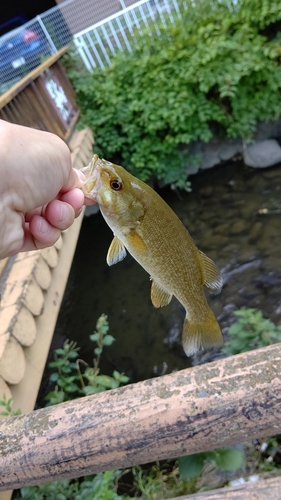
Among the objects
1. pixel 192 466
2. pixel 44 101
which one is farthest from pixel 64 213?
pixel 44 101

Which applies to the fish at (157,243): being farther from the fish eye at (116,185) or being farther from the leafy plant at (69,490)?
the leafy plant at (69,490)

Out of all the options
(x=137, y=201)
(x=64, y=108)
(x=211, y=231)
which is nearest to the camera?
(x=137, y=201)

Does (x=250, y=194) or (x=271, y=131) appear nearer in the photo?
(x=250, y=194)

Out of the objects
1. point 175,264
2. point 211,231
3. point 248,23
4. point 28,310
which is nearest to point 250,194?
point 211,231

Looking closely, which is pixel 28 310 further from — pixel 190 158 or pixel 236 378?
pixel 190 158

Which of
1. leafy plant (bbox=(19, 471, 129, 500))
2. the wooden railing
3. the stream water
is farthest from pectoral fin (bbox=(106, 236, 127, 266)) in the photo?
the wooden railing

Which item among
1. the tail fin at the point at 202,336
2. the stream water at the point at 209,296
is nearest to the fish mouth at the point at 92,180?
the tail fin at the point at 202,336

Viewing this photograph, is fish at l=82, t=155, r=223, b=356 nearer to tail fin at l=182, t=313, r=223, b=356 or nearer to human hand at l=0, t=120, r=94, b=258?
tail fin at l=182, t=313, r=223, b=356
